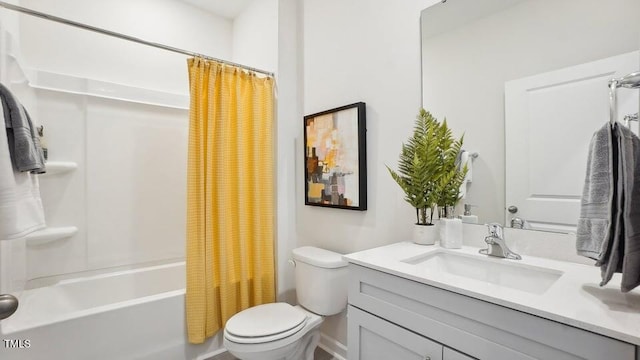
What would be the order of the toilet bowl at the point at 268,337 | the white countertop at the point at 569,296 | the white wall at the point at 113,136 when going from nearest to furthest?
the white countertop at the point at 569,296 → the toilet bowl at the point at 268,337 → the white wall at the point at 113,136

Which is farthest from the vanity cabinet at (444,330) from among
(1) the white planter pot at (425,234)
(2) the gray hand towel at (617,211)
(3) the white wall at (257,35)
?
(3) the white wall at (257,35)

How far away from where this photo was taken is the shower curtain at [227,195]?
1.76m

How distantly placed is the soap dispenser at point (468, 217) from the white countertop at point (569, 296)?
0.25 metres

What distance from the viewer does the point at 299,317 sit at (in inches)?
61.9

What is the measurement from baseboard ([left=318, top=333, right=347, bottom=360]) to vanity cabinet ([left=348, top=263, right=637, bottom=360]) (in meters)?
0.77

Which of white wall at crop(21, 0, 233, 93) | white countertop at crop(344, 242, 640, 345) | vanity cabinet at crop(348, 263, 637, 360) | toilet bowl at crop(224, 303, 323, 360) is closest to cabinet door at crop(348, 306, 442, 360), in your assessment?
vanity cabinet at crop(348, 263, 637, 360)

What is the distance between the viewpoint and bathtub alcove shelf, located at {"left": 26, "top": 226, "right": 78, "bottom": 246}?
1.82 meters

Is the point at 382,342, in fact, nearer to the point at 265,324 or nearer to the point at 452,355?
the point at 452,355

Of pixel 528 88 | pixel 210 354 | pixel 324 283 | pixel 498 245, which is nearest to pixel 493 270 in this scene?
pixel 498 245

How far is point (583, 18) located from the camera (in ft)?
3.37

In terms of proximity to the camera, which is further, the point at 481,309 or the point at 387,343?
the point at 387,343

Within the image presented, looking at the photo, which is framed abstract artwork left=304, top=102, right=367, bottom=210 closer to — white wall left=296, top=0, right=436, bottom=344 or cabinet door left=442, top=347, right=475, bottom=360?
white wall left=296, top=0, right=436, bottom=344

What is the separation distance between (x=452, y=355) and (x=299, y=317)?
0.92 meters

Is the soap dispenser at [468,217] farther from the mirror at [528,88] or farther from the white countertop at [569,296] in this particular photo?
the white countertop at [569,296]
